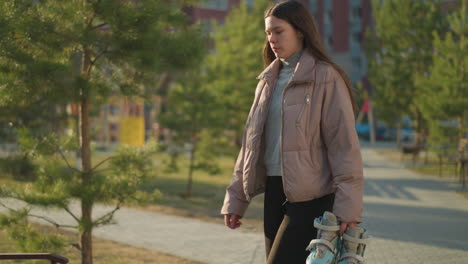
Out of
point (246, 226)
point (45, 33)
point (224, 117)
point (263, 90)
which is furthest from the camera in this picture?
point (224, 117)

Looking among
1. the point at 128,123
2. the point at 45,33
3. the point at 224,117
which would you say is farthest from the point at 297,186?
the point at 128,123

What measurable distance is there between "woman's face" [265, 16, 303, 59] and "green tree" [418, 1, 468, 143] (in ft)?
53.6

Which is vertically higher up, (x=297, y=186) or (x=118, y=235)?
(x=297, y=186)

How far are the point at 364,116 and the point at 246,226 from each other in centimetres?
5409

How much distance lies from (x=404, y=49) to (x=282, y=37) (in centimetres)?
2653

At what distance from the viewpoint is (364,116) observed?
63281 millimetres

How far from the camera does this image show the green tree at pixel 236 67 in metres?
17.6

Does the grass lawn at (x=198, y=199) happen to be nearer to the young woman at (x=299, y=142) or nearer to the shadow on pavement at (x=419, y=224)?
the shadow on pavement at (x=419, y=224)

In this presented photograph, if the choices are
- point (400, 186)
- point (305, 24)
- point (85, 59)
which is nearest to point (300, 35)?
point (305, 24)

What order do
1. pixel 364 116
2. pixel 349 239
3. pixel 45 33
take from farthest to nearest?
1. pixel 364 116
2. pixel 45 33
3. pixel 349 239

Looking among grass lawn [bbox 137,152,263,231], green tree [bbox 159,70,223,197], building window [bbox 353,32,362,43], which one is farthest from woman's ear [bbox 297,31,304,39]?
building window [bbox 353,32,362,43]

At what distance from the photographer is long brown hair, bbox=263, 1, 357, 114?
340cm

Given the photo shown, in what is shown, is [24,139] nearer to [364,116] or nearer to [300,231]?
[300,231]

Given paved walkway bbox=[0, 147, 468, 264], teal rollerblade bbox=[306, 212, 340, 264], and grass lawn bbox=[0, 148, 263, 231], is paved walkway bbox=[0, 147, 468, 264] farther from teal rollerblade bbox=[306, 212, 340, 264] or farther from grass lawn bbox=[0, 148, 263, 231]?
teal rollerblade bbox=[306, 212, 340, 264]
